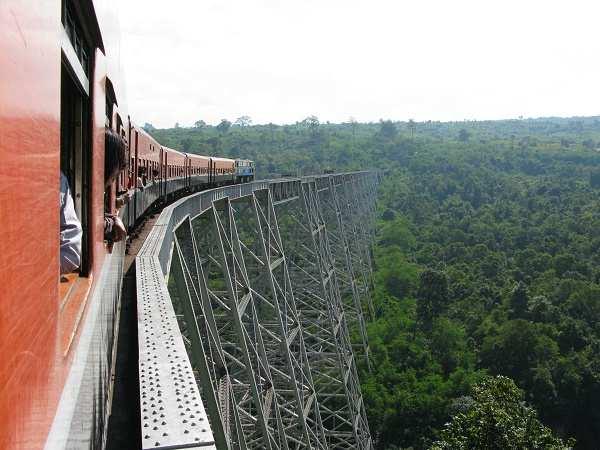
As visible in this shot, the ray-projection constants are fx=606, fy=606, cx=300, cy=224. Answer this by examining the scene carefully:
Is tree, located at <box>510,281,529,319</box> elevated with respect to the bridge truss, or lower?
lower

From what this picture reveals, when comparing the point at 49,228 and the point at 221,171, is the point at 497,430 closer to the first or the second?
the point at 49,228

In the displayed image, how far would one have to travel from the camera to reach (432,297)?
94.8 ft

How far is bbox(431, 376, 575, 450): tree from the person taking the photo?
9.79 meters

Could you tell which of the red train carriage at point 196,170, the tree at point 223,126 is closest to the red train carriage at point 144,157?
the red train carriage at point 196,170

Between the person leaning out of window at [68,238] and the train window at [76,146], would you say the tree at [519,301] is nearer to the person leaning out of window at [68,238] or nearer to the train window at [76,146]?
the train window at [76,146]

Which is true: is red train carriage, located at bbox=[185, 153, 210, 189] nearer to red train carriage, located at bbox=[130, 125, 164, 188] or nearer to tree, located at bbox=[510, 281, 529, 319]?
red train carriage, located at bbox=[130, 125, 164, 188]

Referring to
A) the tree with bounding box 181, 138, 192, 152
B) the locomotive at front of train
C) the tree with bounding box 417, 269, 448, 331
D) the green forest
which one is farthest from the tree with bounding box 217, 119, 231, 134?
the locomotive at front of train

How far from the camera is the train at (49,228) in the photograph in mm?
793

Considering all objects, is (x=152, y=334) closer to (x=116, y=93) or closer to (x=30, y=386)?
A: (x=30, y=386)

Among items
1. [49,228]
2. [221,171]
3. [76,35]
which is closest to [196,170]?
[221,171]

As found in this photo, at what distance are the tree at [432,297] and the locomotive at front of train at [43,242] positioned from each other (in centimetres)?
2748

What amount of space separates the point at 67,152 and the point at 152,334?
69 cm

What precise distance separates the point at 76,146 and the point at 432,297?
28.0m

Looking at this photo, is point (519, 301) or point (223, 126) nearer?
point (519, 301)
